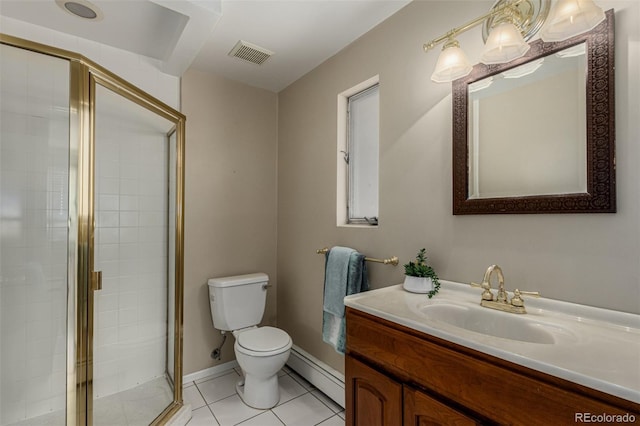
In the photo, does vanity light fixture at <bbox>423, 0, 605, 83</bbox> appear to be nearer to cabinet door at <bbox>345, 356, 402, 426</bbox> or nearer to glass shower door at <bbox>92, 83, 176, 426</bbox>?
cabinet door at <bbox>345, 356, 402, 426</bbox>

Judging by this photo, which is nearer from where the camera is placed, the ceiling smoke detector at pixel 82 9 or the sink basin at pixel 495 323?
the sink basin at pixel 495 323

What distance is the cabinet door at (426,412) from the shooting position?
32.9 inches

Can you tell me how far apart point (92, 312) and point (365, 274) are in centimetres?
137

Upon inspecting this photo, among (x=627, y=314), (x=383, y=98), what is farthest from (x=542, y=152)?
(x=383, y=98)

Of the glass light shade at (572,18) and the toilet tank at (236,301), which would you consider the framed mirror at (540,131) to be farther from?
the toilet tank at (236,301)

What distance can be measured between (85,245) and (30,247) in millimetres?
685

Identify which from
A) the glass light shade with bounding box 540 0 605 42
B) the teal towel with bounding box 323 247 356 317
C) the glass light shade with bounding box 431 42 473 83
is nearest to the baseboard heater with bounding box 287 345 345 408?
the teal towel with bounding box 323 247 356 317

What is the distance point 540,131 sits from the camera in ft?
3.56

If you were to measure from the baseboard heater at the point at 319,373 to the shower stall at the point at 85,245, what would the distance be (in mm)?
832

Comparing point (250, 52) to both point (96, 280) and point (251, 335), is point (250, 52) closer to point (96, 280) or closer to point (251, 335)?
point (96, 280)

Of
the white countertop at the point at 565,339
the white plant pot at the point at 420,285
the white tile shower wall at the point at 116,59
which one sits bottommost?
the white countertop at the point at 565,339

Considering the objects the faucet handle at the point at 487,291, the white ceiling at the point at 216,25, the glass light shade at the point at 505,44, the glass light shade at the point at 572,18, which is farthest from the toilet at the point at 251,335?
the glass light shade at the point at 572,18

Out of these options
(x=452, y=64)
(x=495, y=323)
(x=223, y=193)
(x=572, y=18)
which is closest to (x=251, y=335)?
(x=223, y=193)

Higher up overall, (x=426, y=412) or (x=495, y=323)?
(x=495, y=323)
